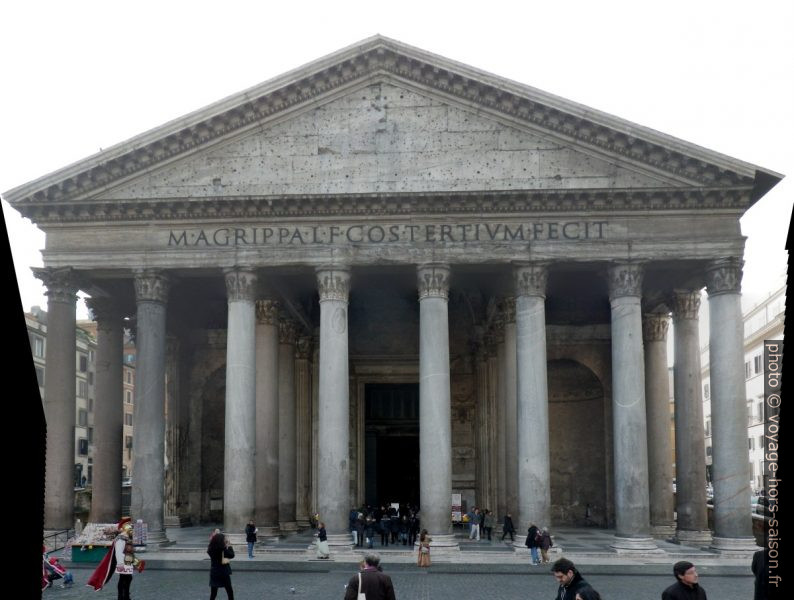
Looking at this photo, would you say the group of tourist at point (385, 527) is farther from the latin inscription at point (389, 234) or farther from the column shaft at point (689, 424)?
the column shaft at point (689, 424)

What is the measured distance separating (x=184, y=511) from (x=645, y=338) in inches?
674

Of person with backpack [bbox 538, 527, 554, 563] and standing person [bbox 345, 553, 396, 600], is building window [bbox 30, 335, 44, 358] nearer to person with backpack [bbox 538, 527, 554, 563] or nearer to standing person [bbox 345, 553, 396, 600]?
person with backpack [bbox 538, 527, 554, 563]

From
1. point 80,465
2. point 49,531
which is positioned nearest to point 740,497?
point 49,531

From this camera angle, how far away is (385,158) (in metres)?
23.8

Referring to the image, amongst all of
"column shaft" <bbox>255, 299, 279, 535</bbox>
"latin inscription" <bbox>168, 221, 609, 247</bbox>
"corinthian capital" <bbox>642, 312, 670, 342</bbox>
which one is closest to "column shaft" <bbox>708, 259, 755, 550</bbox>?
"latin inscription" <bbox>168, 221, 609, 247</bbox>

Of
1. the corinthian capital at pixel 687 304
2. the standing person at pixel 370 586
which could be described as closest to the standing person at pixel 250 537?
the corinthian capital at pixel 687 304

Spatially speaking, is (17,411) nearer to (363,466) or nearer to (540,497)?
(540,497)

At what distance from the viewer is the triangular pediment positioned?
77.1 ft

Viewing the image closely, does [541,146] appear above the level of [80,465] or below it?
above

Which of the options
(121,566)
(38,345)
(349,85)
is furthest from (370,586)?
(38,345)

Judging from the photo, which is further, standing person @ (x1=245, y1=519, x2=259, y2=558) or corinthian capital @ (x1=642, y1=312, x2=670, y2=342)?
corinthian capital @ (x1=642, y1=312, x2=670, y2=342)

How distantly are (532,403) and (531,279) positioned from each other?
324cm

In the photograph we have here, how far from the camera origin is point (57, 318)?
78.1 feet

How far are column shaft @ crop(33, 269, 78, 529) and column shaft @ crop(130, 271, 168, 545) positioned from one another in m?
1.72
